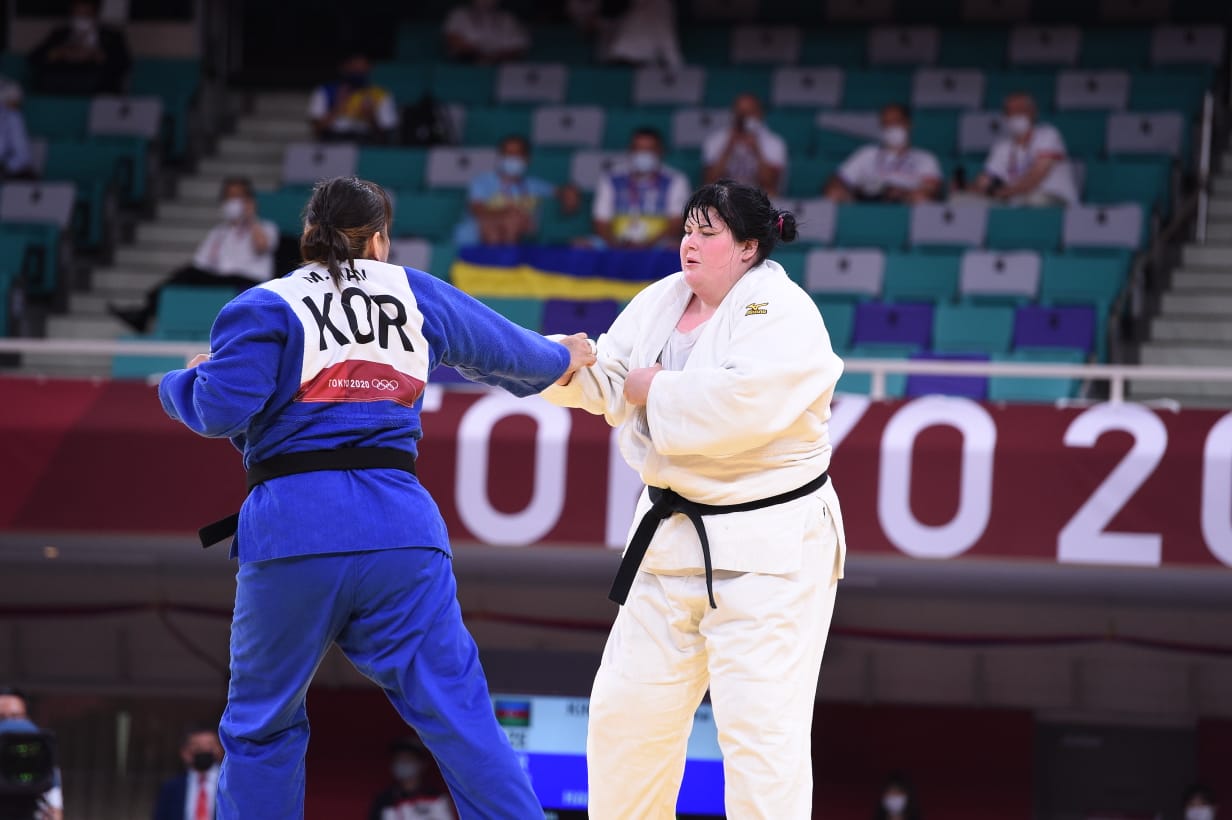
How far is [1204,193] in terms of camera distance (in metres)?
10.3

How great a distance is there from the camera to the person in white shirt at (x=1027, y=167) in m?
9.84

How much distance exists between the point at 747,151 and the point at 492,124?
209 centimetres

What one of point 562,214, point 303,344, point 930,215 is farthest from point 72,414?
point 930,215

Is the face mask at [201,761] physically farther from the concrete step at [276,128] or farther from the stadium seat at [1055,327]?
the concrete step at [276,128]

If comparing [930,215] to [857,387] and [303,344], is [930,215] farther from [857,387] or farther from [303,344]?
[303,344]

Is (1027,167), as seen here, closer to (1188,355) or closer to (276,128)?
(1188,355)

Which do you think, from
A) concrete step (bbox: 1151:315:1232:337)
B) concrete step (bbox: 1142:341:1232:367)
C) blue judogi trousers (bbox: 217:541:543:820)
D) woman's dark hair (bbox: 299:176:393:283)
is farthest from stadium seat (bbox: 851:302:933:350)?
blue judogi trousers (bbox: 217:541:543:820)

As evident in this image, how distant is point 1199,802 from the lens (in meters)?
9.91

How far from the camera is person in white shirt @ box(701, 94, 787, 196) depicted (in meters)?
10.0

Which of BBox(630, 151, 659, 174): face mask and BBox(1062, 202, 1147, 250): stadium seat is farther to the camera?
BBox(630, 151, 659, 174): face mask

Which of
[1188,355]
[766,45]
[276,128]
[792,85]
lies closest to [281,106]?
[276,128]

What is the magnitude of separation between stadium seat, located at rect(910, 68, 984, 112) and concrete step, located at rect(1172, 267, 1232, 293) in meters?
1.94

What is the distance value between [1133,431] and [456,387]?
299cm

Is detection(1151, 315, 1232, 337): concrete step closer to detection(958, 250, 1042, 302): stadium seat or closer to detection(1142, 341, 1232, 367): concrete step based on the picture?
detection(1142, 341, 1232, 367): concrete step
